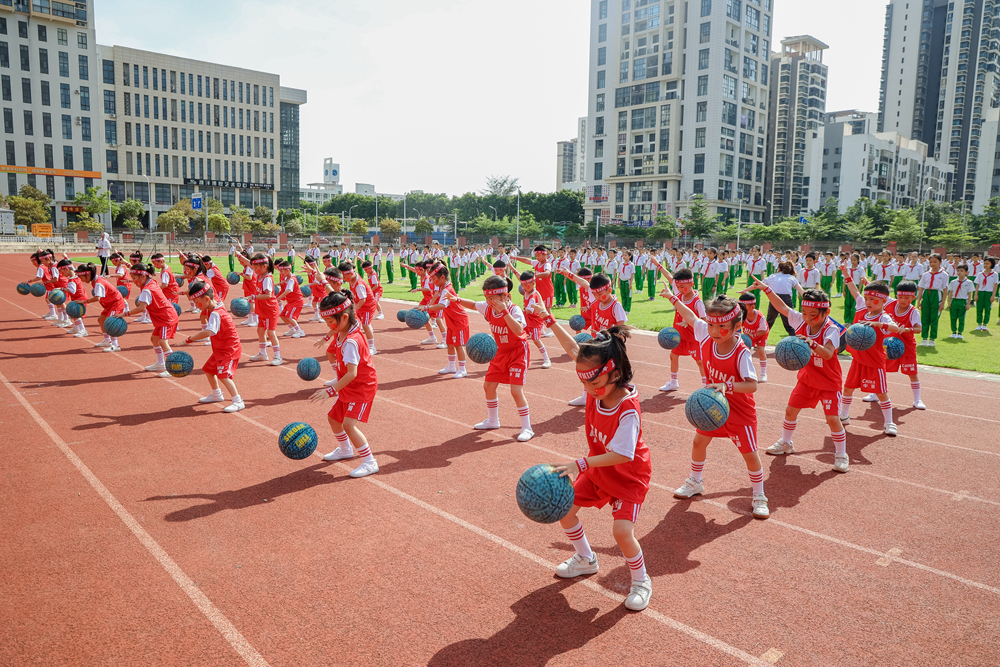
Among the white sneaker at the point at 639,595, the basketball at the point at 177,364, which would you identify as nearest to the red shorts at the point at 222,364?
the basketball at the point at 177,364

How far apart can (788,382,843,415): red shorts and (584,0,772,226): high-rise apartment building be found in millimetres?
82572

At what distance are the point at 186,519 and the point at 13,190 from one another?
301 feet

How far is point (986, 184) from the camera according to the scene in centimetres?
11456

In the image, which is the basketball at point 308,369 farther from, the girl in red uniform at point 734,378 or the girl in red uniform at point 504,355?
the girl in red uniform at point 734,378

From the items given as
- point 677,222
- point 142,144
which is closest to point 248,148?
point 142,144

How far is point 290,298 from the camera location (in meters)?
17.8

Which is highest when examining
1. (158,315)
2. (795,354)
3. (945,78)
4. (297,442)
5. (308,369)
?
(945,78)

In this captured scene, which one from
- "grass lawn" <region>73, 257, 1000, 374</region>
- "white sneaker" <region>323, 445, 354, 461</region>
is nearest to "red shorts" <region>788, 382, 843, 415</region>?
"white sneaker" <region>323, 445, 354, 461</region>

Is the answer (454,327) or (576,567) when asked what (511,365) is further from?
(454,327)

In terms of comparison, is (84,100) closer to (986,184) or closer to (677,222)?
(677,222)

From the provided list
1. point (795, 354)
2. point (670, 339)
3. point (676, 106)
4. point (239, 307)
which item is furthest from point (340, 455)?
point (676, 106)

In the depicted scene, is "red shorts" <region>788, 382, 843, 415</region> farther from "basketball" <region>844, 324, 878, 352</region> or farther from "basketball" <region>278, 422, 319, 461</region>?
"basketball" <region>278, 422, 319, 461</region>

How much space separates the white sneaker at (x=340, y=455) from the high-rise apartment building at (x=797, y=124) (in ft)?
377

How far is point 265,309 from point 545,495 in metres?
11.8
